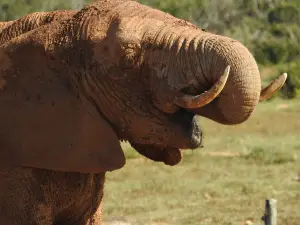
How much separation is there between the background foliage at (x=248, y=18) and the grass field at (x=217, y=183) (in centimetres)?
1535

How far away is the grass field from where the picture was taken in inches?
372

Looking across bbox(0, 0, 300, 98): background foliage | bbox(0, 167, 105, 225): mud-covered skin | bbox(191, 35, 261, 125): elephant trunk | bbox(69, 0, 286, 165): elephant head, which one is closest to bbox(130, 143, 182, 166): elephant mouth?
bbox(69, 0, 286, 165): elephant head

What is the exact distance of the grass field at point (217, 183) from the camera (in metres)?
9.46

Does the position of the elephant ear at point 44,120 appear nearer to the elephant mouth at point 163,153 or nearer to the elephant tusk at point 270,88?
the elephant mouth at point 163,153

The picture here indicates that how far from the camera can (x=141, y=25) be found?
4234mm

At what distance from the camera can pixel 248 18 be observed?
43094 millimetres

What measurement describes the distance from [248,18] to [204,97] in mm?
39843

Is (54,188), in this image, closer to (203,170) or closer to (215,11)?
(203,170)

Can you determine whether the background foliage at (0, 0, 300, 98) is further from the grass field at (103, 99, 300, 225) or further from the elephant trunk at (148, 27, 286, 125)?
the elephant trunk at (148, 27, 286, 125)

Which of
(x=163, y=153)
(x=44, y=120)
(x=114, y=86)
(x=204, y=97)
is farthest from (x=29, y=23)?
(x=204, y=97)

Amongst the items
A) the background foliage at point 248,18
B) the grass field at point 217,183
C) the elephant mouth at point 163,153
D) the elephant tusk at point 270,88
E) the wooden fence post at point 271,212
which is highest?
the elephant tusk at point 270,88

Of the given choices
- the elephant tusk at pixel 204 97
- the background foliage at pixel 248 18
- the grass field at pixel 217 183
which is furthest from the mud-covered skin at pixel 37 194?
the background foliage at pixel 248 18

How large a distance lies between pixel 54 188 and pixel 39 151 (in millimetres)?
219

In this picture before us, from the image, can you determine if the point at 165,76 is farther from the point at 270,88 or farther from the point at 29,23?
the point at 29,23
